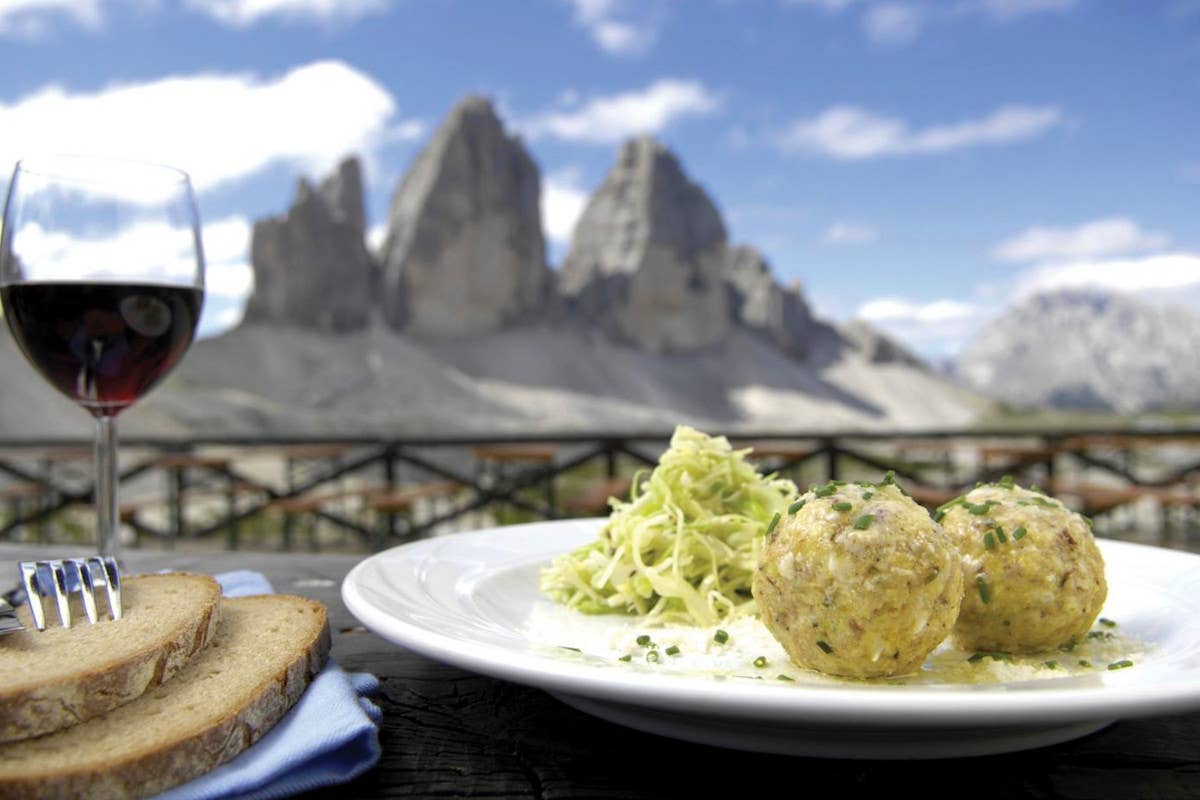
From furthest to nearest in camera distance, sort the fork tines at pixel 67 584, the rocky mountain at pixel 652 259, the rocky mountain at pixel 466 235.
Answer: the rocky mountain at pixel 652 259 → the rocky mountain at pixel 466 235 → the fork tines at pixel 67 584

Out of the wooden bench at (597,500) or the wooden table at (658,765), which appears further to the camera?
the wooden bench at (597,500)

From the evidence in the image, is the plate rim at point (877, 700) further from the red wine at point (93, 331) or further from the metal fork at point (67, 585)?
the red wine at point (93, 331)

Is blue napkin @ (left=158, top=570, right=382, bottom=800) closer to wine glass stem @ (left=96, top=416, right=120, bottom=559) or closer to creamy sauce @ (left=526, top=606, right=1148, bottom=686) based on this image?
creamy sauce @ (left=526, top=606, right=1148, bottom=686)

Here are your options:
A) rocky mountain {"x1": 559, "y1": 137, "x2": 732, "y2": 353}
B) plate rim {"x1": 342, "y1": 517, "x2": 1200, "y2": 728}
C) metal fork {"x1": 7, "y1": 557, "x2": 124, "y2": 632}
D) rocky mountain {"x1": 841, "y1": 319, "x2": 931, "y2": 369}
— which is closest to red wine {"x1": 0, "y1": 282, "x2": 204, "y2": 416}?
metal fork {"x1": 7, "y1": 557, "x2": 124, "y2": 632}

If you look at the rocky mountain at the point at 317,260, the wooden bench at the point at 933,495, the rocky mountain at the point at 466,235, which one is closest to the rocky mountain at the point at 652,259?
the rocky mountain at the point at 466,235

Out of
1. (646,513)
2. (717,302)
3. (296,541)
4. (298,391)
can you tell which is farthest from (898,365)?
(646,513)

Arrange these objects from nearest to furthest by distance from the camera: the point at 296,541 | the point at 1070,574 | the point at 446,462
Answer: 1. the point at 1070,574
2. the point at 296,541
3. the point at 446,462

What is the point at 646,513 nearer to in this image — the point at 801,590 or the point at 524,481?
→ the point at 801,590
